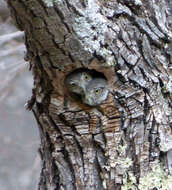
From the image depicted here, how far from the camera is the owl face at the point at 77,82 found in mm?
1033

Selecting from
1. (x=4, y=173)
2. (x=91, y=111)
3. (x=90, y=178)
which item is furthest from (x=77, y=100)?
(x=4, y=173)

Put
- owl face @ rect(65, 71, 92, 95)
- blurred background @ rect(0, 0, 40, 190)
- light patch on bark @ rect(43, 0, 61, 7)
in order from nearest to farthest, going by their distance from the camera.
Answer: light patch on bark @ rect(43, 0, 61, 7) < owl face @ rect(65, 71, 92, 95) < blurred background @ rect(0, 0, 40, 190)

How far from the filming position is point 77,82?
1030 mm

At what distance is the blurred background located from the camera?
2.26 meters

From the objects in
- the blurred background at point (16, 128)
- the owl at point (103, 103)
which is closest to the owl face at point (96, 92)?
the owl at point (103, 103)

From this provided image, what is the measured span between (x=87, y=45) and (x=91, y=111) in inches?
8.1

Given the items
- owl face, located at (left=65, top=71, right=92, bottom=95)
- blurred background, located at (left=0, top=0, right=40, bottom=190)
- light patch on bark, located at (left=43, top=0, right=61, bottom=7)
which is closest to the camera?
light patch on bark, located at (left=43, top=0, right=61, bottom=7)

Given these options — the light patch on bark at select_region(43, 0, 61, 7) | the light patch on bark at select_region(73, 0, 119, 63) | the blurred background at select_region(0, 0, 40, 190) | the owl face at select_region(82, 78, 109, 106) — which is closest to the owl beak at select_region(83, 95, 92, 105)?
the owl face at select_region(82, 78, 109, 106)

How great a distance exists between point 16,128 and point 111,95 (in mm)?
1447

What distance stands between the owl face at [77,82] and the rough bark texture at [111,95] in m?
0.02

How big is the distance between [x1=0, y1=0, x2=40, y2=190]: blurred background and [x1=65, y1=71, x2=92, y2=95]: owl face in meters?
1.26

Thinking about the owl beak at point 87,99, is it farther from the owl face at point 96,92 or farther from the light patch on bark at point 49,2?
the light patch on bark at point 49,2

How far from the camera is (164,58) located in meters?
1.15

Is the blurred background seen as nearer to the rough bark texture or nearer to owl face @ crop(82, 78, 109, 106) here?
the rough bark texture
